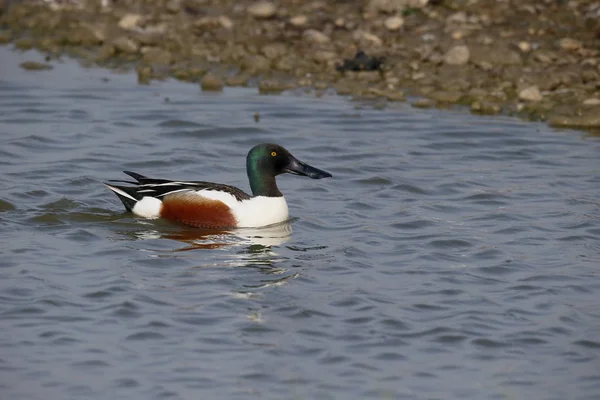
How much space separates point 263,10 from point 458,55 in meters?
2.99

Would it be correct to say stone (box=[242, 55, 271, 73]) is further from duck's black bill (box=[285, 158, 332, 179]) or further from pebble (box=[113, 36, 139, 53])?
duck's black bill (box=[285, 158, 332, 179])

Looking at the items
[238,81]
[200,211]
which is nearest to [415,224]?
[200,211]

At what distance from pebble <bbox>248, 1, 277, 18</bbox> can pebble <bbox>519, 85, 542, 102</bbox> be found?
3.89m

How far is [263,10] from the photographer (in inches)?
592

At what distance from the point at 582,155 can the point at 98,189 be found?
4.82 meters

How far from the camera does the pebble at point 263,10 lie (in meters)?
15.0

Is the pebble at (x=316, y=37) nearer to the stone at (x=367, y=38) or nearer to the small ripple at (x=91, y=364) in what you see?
the stone at (x=367, y=38)

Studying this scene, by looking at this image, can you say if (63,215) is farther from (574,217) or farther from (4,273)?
(574,217)

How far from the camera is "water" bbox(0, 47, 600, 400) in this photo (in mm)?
6500

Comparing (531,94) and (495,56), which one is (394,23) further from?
(531,94)

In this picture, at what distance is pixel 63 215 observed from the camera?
31.6 ft

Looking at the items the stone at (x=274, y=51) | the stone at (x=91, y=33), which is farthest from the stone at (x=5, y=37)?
the stone at (x=274, y=51)

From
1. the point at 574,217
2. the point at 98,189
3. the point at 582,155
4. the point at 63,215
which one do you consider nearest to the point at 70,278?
the point at 63,215

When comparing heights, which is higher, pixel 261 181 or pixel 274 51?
pixel 274 51
